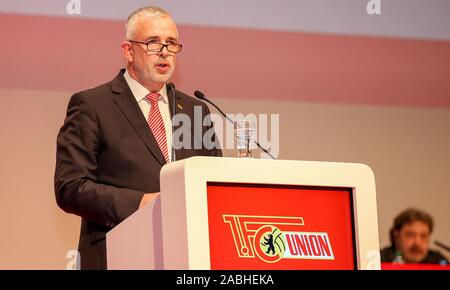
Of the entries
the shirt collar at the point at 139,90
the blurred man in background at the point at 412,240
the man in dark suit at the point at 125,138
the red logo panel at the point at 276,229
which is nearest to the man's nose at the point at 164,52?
the man in dark suit at the point at 125,138

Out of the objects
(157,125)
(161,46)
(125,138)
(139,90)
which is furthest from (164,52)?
(125,138)

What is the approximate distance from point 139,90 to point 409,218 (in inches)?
76.5

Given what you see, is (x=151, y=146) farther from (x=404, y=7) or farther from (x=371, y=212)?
(x=404, y=7)

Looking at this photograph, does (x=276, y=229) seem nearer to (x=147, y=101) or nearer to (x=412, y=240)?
(x=147, y=101)

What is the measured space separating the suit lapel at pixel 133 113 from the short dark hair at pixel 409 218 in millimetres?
1929

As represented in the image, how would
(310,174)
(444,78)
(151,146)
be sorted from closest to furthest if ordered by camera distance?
(310,174), (151,146), (444,78)

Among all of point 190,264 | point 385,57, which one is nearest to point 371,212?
point 190,264

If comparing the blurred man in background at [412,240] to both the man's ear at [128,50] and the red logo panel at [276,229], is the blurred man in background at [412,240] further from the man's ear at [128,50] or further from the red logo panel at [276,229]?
the red logo panel at [276,229]

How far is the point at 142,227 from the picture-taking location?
2.12 meters

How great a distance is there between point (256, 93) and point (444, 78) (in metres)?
1.06

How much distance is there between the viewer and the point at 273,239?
198cm

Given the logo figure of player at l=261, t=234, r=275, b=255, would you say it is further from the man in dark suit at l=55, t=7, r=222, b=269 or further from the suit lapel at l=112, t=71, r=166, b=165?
the suit lapel at l=112, t=71, r=166, b=165

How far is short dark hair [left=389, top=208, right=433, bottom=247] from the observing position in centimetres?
438
